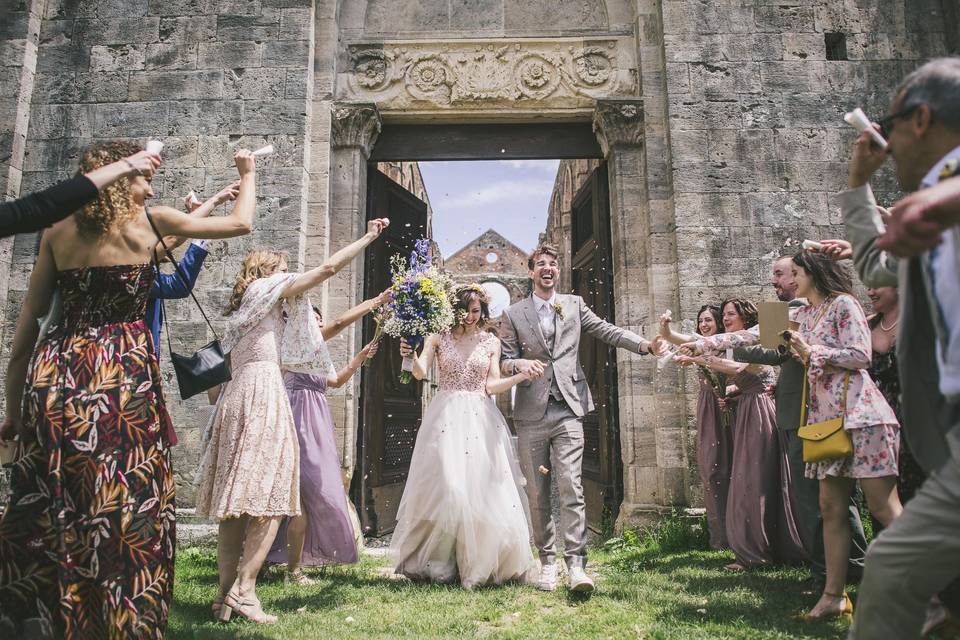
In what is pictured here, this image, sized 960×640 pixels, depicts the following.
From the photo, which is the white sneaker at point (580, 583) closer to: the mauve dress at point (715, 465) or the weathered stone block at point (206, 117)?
the mauve dress at point (715, 465)

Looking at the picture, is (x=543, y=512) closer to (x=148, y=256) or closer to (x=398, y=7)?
(x=148, y=256)

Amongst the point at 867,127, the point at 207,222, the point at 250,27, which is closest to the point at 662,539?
the point at 867,127

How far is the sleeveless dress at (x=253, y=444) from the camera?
357 centimetres

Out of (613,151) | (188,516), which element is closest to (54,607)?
(188,516)

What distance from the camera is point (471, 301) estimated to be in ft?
17.1

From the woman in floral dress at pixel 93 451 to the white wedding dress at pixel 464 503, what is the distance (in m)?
2.29

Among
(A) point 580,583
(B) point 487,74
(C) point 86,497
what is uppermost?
(B) point 487,74

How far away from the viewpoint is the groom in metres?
4.48

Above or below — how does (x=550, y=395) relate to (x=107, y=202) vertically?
below

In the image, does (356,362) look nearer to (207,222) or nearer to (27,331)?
(207,222)

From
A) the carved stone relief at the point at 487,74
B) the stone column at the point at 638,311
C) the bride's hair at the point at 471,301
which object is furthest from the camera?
the carved stone relief at the point at 487,74

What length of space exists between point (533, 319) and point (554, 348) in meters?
0.29

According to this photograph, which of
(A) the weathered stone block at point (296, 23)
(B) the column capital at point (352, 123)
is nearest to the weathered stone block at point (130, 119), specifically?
(A) the weathered stone block at point (296, 23)

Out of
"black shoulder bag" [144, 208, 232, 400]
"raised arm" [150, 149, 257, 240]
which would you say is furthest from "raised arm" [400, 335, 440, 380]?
"raised arm" [150, 149, 257, 240]
